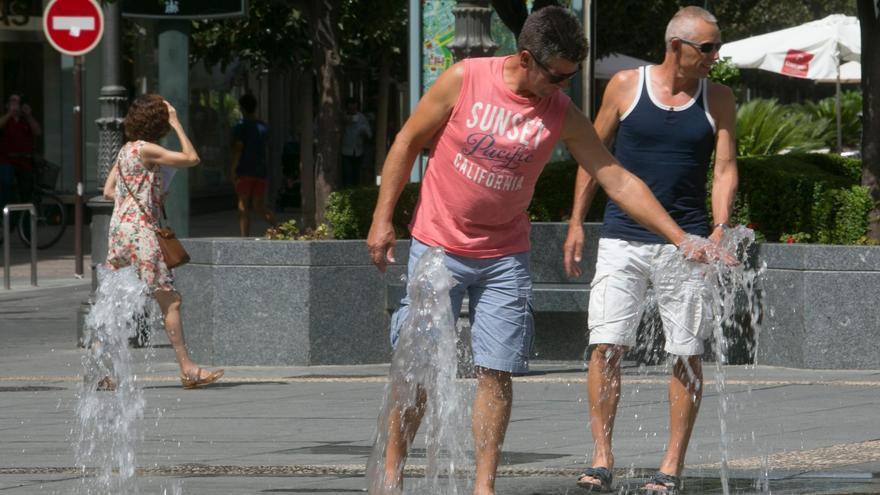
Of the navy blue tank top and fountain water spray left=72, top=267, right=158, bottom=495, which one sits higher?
the navy blue tank top

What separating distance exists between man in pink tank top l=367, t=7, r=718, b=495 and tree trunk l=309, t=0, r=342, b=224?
12065 millimetres

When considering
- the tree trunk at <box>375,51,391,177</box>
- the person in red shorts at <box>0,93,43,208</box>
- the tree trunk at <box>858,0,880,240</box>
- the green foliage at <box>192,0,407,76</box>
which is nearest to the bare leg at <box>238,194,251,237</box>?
the green foliage at <box>192,0,407,76</box>

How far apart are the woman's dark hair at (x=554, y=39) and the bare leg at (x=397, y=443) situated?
4.08 ft

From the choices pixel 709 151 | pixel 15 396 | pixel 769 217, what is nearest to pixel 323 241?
pixel 15 396

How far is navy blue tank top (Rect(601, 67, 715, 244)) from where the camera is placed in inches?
271

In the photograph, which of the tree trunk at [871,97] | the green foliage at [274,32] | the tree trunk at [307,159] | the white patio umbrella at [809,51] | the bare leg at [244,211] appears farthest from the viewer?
the tree trunk at [307,159]

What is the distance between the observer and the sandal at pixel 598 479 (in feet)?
21.8

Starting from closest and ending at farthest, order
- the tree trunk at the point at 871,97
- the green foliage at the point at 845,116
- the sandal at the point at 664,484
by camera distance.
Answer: the sandal at the point at 664,484 → the tree trunk at the point at 871,97 → the green foliage at the point at 845,116

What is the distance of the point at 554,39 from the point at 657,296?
4.70 ft

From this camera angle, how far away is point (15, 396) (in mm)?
10195

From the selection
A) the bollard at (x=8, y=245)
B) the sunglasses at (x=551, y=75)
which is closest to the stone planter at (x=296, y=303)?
the sunglasses at (x=551, y=75)

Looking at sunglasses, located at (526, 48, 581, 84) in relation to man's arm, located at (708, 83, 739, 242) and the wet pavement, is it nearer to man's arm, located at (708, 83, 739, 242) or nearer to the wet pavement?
man's arm, located at (708, 83, 739, 242)

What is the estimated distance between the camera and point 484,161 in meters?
6.02

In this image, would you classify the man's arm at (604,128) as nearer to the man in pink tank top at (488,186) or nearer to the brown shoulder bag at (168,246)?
the man in pink tank top at (488,186)
